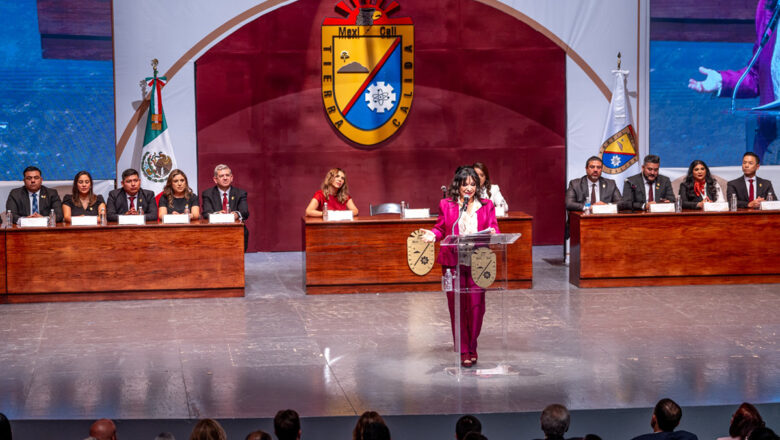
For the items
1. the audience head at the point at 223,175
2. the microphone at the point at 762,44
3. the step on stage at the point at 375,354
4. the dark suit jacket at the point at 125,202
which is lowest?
the step on stage at the point at 375,354

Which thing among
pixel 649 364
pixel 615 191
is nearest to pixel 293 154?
pixel 615 191

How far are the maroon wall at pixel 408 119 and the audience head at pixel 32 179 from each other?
2.32 metres

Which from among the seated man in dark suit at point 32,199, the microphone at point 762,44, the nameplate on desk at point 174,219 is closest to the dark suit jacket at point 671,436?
the nameplate on desk at point 174,219

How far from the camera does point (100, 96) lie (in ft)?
33.5

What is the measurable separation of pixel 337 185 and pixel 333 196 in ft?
0.57

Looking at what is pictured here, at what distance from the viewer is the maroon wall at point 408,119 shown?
10.5m

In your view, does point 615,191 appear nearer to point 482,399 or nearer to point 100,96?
point 482,399

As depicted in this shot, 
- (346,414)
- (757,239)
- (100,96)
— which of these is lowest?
(346,414)

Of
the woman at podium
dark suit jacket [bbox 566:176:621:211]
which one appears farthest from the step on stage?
dark suit jacket [bbox 566:176:621:211]

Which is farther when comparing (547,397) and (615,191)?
(615,191)

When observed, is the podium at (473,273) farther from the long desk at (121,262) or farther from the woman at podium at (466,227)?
the long desk at (121,262)

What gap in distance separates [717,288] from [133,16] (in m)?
6.86

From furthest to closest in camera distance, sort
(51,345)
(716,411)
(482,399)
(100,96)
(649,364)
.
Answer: (100,96) → (51,345) → (649,364) → (482,399) → (716,411)

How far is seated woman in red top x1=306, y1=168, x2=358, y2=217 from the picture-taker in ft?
27.9
